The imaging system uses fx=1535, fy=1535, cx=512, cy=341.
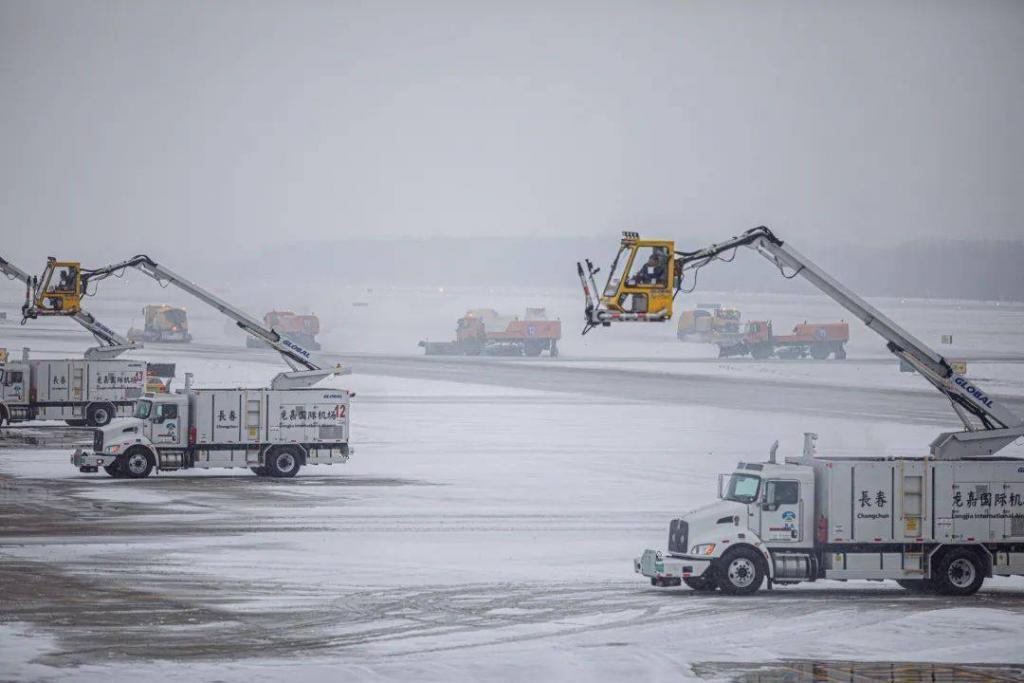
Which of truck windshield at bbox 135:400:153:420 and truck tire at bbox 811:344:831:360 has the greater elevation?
truck tire at bbox 811:344:831:360

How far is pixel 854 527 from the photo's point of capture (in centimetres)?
3062

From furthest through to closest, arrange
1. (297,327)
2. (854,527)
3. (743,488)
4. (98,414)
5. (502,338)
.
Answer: (297,327), (502,338), (98,414), (743,488), (854,527)

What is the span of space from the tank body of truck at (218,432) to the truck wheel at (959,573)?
977 inches

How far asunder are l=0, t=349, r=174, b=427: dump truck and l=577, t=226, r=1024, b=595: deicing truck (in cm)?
4222

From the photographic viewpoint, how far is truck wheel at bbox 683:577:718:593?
101 feet

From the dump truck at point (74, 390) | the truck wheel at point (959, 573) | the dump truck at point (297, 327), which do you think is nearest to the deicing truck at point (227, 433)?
the dump truck at point (74, 390)

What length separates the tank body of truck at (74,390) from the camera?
6894 cm

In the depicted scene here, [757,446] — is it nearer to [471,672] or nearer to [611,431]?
[611,431]

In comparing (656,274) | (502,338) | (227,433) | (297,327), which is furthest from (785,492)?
(297,327)

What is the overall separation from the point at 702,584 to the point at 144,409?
24489 millimetres

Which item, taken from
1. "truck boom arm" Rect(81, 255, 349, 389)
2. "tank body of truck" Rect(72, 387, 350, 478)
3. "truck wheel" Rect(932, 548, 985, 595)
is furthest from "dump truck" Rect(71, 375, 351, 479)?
"truck wheel" Rect(932, 548, 985, 595)

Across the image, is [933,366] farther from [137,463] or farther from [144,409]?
[137,463]

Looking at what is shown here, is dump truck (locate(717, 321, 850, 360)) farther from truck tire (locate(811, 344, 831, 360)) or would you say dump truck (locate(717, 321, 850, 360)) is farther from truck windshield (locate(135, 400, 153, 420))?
truck windshield (locate(135, 400, 153, 420))

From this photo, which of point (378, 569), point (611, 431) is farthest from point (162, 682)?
point (611, 431)
